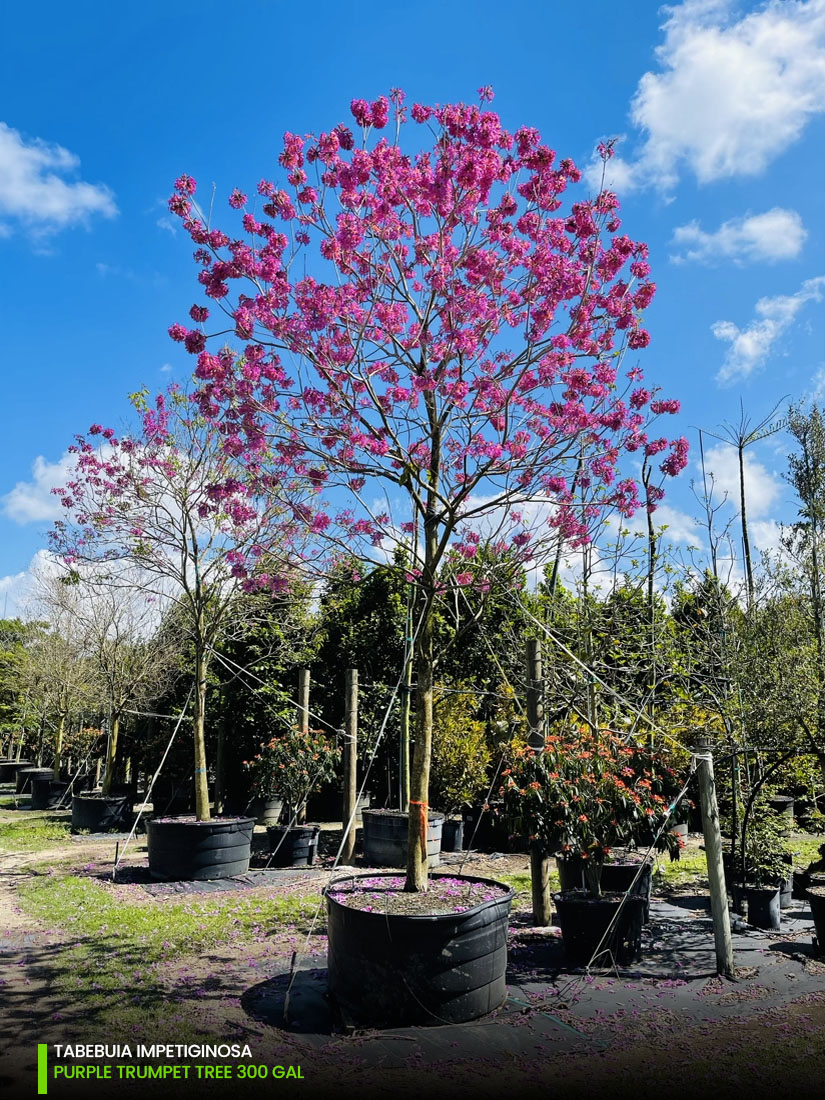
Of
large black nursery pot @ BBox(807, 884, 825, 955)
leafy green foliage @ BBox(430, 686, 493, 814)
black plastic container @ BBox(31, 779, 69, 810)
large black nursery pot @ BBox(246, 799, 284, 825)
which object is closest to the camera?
large black nursery pot @ BBox(807, 884, 825, 955)

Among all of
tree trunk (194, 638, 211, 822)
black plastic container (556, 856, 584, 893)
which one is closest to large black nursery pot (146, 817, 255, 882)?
tree trunk (194, 638, 211, 822)

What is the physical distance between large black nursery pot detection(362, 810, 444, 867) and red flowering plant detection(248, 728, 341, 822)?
1.00m

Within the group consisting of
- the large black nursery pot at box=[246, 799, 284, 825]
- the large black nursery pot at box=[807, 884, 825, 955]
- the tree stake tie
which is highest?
the tree stake tie

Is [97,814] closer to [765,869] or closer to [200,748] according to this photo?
[200,748]

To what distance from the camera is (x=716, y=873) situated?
16.9 ft

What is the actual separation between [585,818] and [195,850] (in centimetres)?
477

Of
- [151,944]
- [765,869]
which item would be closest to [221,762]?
[151,944]

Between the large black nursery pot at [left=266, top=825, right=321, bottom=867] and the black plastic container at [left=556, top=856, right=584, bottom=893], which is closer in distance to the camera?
the black plastic container at [left=556, top=856, right=584, bottom=893]

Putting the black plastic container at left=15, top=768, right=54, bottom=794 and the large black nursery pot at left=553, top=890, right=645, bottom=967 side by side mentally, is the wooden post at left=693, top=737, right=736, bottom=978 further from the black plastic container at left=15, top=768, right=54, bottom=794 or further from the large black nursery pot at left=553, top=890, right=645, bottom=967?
the black plastic container at left=15, top=768, right=54, bottom=794

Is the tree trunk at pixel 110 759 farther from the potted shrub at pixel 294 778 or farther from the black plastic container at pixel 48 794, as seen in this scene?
the black plastic container at pixel 48 794

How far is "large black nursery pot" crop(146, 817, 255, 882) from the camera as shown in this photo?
321 inches

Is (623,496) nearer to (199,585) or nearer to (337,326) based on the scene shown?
(337,326)

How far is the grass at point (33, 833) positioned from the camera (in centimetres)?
1093

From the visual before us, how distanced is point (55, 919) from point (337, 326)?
545 centimetres
